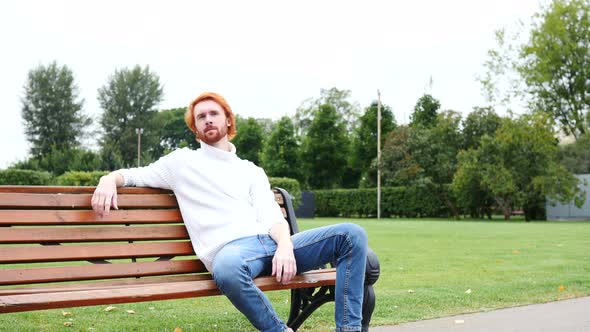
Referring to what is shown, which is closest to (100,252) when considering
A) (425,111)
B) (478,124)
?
(478,124)

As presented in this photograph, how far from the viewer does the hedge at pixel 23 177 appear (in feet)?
108

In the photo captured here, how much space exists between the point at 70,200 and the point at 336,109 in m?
62.5

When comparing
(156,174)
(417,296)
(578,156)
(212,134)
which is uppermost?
(578,156)

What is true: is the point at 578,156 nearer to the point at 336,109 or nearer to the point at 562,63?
the point at 562,63

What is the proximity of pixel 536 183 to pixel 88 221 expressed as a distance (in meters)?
32.1

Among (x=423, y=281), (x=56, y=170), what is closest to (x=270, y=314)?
(x=423, y=281)

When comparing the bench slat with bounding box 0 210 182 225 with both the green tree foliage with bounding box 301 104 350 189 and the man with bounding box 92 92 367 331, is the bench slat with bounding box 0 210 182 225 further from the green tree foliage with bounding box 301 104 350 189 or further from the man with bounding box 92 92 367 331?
the green tree foliage with bounding box 301 104 350 189

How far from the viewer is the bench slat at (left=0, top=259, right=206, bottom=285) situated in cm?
344

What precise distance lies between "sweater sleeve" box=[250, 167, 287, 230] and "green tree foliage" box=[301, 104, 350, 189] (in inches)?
1905

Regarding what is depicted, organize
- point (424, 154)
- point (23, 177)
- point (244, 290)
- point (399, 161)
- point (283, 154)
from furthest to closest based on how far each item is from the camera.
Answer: point (283, 154)
point (424, 154)
point (399, 161)
point (23, 177)
point (244, 290)

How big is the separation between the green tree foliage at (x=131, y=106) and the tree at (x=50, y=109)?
12.4 feet

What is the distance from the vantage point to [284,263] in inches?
140

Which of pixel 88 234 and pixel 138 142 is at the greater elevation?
pixel 138 142

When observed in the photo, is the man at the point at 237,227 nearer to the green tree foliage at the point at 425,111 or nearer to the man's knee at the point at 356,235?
the man's knee at the point at 356,235
